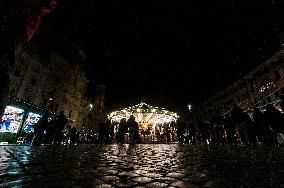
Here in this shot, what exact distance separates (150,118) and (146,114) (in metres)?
1.43

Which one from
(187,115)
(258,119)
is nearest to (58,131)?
(258,119)

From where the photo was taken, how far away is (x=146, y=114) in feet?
89.4

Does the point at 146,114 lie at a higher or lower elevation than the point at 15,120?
higher

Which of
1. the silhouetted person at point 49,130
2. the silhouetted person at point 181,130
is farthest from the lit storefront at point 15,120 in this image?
the silhouetted person at point 181,130

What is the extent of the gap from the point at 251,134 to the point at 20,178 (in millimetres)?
11853

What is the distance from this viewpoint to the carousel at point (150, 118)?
26047 millimetres

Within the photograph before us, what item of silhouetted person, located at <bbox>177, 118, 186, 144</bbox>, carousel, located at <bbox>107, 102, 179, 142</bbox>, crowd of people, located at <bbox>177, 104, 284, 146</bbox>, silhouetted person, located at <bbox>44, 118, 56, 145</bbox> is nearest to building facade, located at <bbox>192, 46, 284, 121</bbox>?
carousel, located at <bbox>107, 102, 179, 142</bbox>

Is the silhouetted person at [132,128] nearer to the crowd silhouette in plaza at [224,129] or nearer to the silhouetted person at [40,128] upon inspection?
the crowd silhouette in plaza at [224,129]

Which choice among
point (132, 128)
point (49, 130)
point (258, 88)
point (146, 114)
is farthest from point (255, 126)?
point (258, 88)

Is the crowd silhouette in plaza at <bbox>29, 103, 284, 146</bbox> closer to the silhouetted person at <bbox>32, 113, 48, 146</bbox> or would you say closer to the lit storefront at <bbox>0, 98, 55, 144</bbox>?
the silhouetted person at <bbox>32, 113, 48, 146</bbox>

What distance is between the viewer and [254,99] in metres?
37.0

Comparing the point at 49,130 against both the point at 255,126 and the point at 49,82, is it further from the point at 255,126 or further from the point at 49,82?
the point at 49,82

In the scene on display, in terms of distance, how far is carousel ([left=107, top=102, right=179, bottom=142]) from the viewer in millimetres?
26047

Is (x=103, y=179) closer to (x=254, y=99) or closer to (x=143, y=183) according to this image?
(x=143, y=183)
